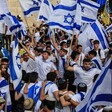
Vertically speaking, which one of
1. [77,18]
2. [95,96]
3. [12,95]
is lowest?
[12,95]

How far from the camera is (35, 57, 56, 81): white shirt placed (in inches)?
392

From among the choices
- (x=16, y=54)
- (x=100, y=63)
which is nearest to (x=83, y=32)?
(x=100, y=63)

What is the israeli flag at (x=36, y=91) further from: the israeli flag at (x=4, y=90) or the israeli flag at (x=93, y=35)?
the israeli flag at (x=93, y=35)

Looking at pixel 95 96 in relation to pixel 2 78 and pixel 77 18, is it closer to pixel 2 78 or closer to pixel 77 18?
pixel 2 78

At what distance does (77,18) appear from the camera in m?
9.87

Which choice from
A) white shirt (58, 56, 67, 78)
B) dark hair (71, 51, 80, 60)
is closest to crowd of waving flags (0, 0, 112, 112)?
dark hair (71, 51, 80, 60)

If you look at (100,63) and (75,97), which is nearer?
(75,97)

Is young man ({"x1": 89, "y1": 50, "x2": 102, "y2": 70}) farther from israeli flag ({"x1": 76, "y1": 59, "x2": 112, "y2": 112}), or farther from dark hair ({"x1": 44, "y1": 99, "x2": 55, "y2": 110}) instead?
israeli flag ({"x1": 76, "y1": 59, "x2": 112, "y2": 112})

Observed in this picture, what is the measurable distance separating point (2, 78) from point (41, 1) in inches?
212

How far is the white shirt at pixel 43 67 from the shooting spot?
32.6 feet

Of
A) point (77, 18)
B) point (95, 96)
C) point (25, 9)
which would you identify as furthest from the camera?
point (25, 9)

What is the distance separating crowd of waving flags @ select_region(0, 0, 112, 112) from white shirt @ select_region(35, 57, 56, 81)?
0.79 m

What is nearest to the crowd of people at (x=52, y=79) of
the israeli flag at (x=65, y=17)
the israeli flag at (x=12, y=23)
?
the israeli flag at (x=65, y=17)

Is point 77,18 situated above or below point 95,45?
above
